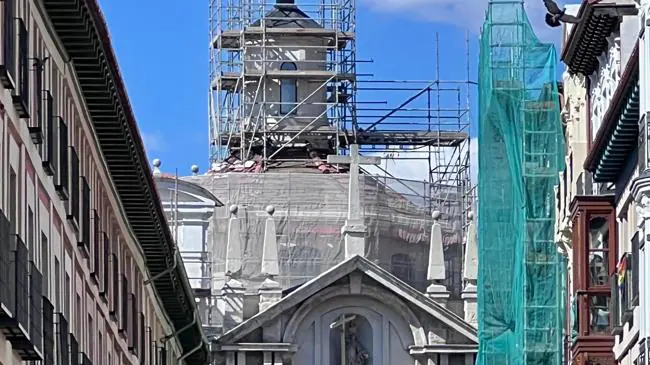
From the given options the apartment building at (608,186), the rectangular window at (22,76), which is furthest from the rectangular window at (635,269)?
the rectangular window at (22,76)

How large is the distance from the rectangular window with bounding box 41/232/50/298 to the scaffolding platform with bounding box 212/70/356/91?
271ft

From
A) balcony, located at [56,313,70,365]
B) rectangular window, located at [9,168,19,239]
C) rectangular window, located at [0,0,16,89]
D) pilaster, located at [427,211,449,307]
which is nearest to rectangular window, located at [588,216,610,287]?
balcony, located at [56,313,70,365]

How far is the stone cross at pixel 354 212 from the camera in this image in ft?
335

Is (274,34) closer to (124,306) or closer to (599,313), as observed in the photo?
(124,306)

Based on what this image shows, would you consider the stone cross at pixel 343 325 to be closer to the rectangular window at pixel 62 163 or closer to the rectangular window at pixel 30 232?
the rectangular window at pixel 62 163

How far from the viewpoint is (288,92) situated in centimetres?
12112

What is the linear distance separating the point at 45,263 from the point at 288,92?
284 feet

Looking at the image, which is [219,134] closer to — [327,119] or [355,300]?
[327,119]

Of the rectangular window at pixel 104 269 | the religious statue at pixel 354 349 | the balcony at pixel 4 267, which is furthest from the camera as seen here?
the religious statue at pixel 354 349

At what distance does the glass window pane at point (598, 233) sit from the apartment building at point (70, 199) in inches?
300

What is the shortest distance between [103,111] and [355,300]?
61.3 meters

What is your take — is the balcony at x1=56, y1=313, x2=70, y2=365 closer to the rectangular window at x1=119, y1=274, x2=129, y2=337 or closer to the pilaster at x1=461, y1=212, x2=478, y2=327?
the rectangular window at x1=119, y1=274, x2=129, y2=337

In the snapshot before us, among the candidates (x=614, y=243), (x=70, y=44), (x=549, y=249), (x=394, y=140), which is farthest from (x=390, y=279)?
(x=70, y=44)

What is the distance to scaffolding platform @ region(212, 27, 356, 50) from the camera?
388ft
